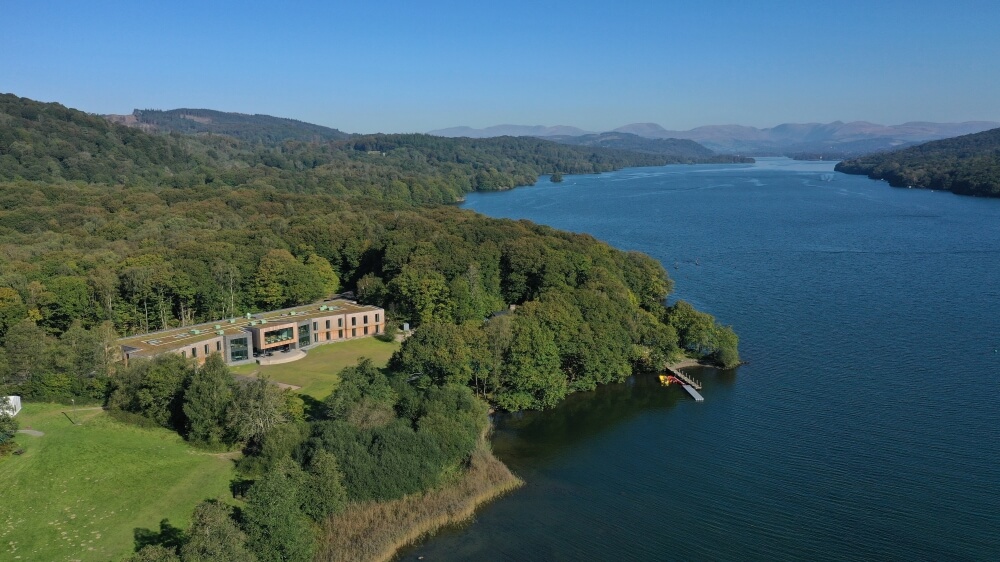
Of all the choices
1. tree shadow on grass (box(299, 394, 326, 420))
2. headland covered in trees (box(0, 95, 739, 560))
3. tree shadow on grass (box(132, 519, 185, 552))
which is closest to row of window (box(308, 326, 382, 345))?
headland covered in trees (box(0, 95, 739, 560))

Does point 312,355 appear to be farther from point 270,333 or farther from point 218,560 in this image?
point 218,560

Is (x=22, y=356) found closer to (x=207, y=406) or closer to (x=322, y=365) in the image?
(x=207, y=406)

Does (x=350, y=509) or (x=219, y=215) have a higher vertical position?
(x=219, y=215)

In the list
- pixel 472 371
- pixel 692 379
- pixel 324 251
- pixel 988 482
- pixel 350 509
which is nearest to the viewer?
pixel 350 509

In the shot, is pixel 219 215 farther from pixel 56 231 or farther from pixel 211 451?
pixel 211 451

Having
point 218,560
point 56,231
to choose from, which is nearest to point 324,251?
point 56,231

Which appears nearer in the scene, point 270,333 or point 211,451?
point 211,451

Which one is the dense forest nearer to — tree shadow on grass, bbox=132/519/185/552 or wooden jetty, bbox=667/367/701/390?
wooden jetty, bbox=667/367/701/390

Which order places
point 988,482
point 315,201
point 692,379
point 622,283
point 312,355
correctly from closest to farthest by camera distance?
point 988,482
point 692,379
point 312,355
point 622,283
point 315,201
